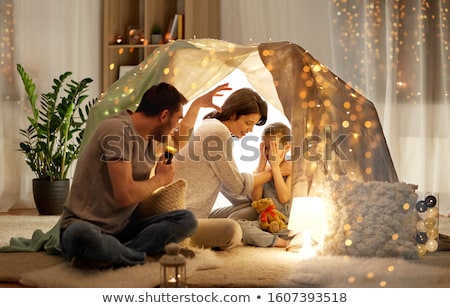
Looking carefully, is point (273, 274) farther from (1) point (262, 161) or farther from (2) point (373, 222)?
(1) point (262, 161)

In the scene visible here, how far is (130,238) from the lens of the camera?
3328 millimetres

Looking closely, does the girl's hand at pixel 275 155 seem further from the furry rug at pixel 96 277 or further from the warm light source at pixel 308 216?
the furry rug at pixel 96 277

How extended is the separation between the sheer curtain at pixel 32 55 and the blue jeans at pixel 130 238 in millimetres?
2607

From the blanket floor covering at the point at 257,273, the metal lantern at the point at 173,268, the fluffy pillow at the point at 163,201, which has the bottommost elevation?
the blanket floor covering at the point at 257,273

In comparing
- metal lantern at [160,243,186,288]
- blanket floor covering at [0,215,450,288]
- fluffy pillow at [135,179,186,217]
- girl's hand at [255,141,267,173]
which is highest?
girl's hand at [255,141,267,173]

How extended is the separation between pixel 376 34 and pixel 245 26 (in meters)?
0.89

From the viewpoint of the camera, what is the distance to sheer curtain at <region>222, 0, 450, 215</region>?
5312mm

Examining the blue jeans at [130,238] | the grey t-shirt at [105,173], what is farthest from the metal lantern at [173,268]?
the grey t-shirt at [105,173]

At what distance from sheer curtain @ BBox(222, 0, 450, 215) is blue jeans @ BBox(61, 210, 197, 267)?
244cm

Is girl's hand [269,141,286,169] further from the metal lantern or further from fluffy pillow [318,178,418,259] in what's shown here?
the metal lantern

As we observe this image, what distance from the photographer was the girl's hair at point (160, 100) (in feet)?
11.2

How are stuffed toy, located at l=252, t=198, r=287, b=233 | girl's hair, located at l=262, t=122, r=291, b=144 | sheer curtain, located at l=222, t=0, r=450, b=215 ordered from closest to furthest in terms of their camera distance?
stuffed toy, located at l=252, t=198, r=287, b=233, girl's hair, located at l=262, t=122, r=291, b=144, sheer curtain, located at l=222, t=0, r=450, b=215

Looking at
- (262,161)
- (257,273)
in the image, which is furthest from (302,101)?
(257,273)

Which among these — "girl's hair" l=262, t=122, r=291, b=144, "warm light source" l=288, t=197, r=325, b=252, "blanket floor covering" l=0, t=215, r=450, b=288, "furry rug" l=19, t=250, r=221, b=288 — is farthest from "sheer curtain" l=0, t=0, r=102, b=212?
"warm light source" l=288, t=197, r=325, b=252
